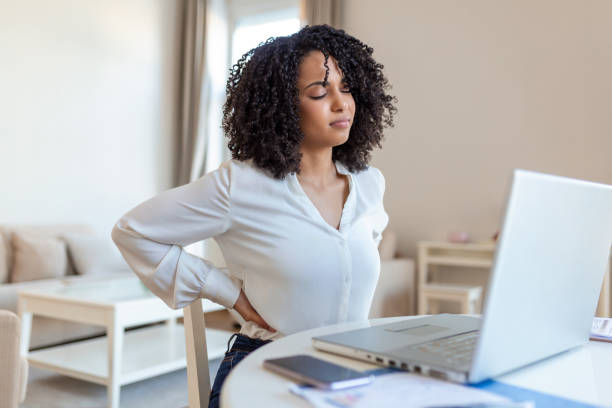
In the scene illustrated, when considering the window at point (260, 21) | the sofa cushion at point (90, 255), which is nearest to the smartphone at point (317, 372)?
the sofa cushion at point (90, 255)

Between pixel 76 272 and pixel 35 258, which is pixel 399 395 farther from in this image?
pixel 76 272

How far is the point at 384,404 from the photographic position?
1.93 feet

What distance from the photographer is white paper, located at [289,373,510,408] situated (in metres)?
0.59

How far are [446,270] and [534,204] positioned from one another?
12.5ft

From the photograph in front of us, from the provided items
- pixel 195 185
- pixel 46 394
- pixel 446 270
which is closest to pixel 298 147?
pixel 195 185

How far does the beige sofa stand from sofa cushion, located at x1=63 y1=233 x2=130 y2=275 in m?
0.01

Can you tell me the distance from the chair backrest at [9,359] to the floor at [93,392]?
1.08m

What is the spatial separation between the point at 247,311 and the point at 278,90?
45cm

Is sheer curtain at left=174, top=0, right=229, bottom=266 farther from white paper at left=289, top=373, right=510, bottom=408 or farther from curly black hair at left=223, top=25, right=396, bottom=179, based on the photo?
white paper at left=289, top=373, right=510, bottom=408

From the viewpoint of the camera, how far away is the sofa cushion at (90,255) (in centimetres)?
405

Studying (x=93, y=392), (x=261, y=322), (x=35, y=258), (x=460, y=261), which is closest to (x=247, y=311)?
(x=261, y=322)

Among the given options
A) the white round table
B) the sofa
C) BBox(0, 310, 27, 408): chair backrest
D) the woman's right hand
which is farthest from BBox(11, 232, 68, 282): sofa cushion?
the white round table

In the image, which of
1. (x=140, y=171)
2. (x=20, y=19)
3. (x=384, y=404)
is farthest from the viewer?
(x=140, y=171)

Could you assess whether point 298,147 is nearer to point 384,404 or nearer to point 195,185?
point 195,185
